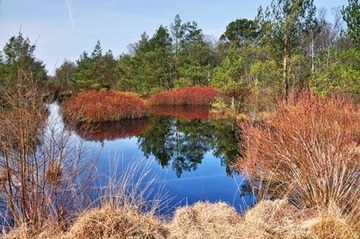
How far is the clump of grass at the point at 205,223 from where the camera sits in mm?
4207

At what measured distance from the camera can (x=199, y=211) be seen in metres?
5.18

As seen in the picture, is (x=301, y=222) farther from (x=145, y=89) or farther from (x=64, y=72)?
(x=64, y=72)

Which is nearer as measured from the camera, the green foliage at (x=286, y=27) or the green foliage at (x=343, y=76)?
the green foliage at (x=343, y=76)

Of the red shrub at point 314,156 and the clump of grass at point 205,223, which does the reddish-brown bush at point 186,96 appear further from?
the clump of grass at point 205,223

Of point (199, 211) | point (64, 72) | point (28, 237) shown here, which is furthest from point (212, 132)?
point (64, 72)

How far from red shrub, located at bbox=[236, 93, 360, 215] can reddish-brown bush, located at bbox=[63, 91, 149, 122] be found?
46.2 ft

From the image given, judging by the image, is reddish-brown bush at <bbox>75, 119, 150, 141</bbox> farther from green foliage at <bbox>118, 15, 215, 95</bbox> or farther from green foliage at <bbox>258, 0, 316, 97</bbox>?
green foliage at <bbox>118, 15, 215, 95</bbox>

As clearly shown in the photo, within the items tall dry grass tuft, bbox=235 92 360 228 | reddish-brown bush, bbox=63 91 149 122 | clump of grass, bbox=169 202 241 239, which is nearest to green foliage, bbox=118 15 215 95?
reddish-brown bush, bbox=63 91 149 122

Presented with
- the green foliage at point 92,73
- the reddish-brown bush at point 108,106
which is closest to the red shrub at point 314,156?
the reddish-brown bush at point 108,106

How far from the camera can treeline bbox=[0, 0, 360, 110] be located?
10961 millimetres

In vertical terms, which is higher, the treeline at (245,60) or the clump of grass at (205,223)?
the treeline at (245,60)

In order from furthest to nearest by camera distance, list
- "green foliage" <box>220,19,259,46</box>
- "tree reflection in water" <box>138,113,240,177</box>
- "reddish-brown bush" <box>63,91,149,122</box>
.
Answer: "green foliage" <box>220,19,259,46</box> < "reddish-brown bush" <box>63,91,149,122</box> < "tree reflection in water" <box>138,113,240,177</box>

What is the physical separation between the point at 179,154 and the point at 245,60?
12.8 m

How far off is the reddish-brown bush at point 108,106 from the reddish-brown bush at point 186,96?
7.12 metres
